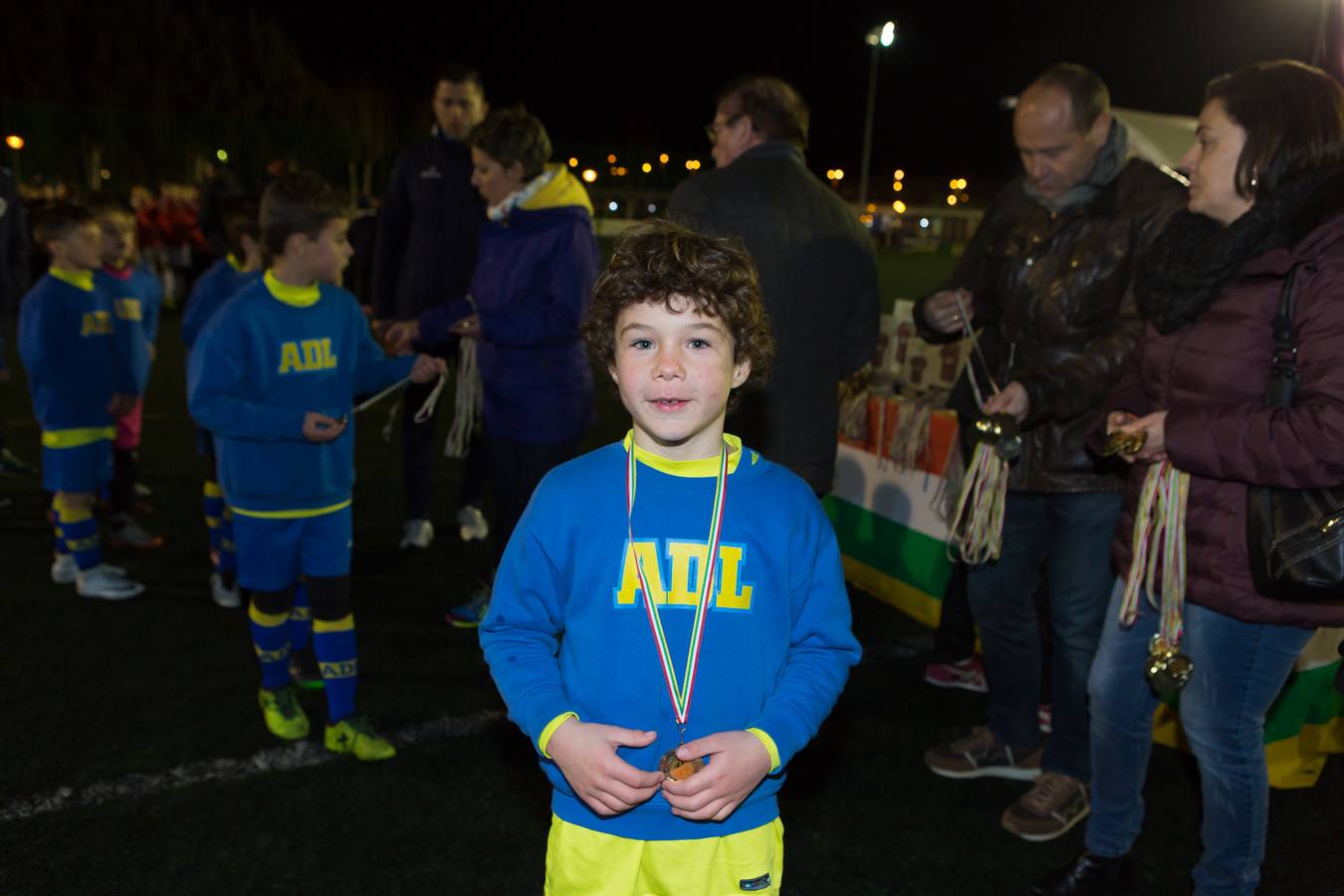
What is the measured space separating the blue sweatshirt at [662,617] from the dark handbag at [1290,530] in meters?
1.01

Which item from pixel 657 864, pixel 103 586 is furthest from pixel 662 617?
pixel 103 586

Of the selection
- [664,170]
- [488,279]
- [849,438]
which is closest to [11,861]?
[488,279]

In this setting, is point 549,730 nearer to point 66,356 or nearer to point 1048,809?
point 1048,809

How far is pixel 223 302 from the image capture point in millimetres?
4578

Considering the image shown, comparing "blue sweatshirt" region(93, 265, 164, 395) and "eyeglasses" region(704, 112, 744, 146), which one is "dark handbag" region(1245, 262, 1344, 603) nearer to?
"eyeglasses" region(704, 112, 744, 146)

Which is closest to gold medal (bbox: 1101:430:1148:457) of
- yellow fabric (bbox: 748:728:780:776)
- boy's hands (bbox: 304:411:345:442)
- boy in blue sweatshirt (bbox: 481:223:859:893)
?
boy in blue sweatshirt (bbox: 481:223:859:893)

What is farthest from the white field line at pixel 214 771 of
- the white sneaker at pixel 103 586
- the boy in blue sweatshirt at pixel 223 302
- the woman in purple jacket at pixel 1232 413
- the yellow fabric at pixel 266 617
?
the woman in purple jacket at pixel 1232 413

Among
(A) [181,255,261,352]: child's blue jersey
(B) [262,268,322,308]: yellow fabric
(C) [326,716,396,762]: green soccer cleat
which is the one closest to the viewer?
(B) [262,268,322,308]: yellow fabric

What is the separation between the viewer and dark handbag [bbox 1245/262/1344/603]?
208 cm

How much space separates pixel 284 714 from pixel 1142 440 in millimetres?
2784

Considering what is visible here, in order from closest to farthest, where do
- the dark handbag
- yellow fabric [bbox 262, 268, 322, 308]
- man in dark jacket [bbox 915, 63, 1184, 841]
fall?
1. the dark handbag
2. man in dark jacket [bbox 915, 63, 1184, 841]
3. yellow fabric [bbox 262, 268, 322, 308]

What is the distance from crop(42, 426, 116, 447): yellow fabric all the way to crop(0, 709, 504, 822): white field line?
2083 millimetres

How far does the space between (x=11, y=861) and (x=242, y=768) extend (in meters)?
0.67

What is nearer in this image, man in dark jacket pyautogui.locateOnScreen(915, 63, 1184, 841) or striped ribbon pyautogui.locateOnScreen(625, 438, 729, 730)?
striped ribbon pyautogui.locateOnScreen(625, 438, 729, 730)
